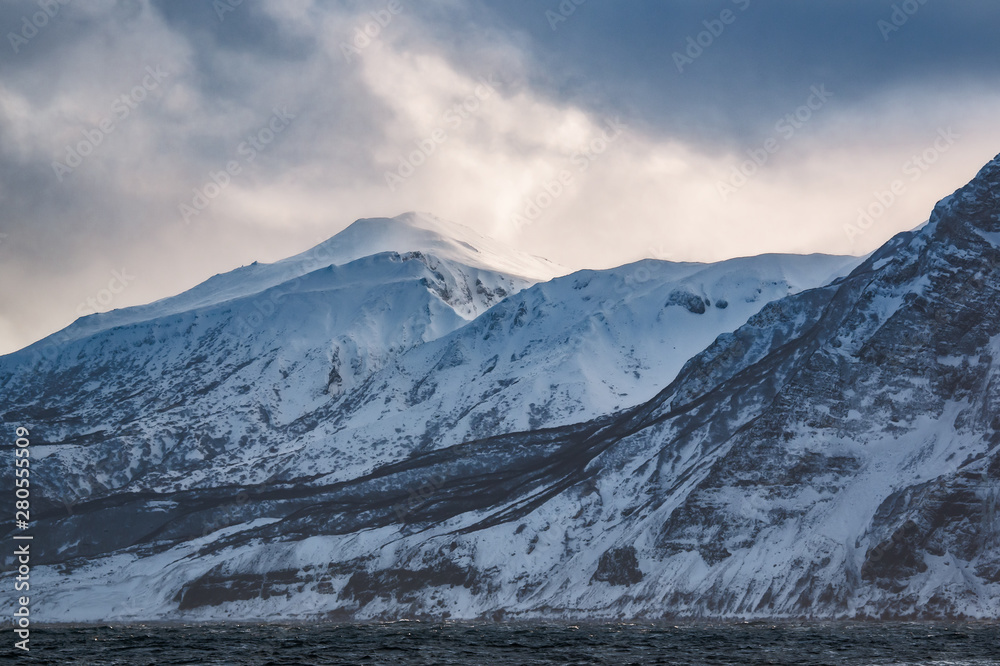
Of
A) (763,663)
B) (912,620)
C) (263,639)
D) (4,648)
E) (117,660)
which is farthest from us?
(912,620)

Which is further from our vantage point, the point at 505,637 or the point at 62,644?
the point at 505,637

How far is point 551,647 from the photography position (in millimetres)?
130250

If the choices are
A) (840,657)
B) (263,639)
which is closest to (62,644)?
(263,639)

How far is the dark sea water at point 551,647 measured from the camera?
111 m

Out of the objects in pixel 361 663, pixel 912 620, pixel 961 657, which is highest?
pixel 361 663

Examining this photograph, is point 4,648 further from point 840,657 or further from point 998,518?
point 998,518

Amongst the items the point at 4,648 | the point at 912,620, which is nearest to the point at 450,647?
the point at 4,648

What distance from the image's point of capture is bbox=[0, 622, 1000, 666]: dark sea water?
4358 inches

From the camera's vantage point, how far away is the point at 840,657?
365 ft

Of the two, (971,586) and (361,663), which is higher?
(361,663)

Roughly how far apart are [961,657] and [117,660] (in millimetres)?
74673

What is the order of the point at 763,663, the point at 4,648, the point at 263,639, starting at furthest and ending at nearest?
the point at 263,639 → the point at 4,648 → the point at 763,663

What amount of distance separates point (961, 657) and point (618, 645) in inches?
1482

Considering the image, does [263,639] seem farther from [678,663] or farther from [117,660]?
[678,663]
